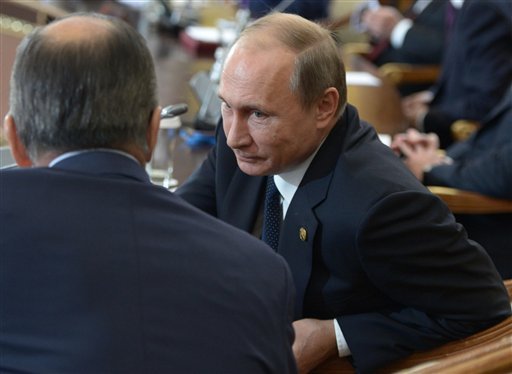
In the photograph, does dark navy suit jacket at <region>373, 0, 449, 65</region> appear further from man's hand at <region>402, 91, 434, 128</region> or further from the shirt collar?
the shirt collar

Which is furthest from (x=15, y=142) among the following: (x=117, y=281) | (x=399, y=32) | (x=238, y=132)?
(x=399, y=32)

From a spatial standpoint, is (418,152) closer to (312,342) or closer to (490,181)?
(490,181)

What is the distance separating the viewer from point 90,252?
3.18 ft

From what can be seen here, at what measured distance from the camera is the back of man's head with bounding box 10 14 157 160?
3.29 ft

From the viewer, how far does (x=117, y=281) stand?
3.19ft

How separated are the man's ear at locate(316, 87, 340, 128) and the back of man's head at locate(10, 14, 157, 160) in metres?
0.51

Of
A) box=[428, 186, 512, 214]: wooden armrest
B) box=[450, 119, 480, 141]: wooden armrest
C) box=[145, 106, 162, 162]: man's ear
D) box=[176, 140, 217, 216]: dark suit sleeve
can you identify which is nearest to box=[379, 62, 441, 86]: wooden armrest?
box=[450, 119, 480, 141]: wooden armrest

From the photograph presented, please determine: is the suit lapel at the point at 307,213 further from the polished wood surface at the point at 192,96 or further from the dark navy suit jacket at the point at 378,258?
the polished wood surface at the point at 192,96

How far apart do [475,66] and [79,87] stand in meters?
3.23

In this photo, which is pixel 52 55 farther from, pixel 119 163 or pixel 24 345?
pixel 24 345

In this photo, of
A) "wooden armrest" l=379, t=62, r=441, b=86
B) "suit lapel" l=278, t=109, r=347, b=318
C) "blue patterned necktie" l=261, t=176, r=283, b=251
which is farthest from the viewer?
"wooden armrest" l=379, t=62, r=441, b=86

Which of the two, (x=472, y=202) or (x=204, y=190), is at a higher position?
(x=204, y=190)

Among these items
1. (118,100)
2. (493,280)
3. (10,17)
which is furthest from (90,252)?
(10,17)

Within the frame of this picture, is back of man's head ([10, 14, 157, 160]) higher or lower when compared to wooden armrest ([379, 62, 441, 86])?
higher
